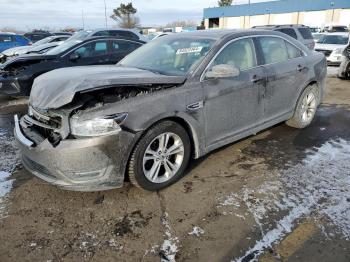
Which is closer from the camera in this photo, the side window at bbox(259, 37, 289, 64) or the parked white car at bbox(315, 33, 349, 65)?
the side window at bbox(259, 37, 289, 64)

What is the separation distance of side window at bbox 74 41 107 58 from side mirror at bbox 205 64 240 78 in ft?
18.2

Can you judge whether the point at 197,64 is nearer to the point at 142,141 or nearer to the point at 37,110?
the point at 142,141

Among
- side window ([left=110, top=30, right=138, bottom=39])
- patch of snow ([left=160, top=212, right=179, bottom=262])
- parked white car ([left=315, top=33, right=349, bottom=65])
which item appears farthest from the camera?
parked white car ([left=315, top=33, right=349, bottom=65])

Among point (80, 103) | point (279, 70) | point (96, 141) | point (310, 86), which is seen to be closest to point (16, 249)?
point (96, 141)

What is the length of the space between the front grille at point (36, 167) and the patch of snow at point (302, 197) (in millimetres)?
1914

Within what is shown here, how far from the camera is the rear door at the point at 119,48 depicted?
9156mm

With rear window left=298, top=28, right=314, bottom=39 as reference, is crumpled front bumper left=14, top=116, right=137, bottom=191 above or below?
below

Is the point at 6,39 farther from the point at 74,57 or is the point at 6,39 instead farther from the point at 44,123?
the point at 44,123

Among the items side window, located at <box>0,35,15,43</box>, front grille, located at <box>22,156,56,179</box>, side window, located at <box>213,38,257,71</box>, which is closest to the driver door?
side window, located at <box>213,38,257,71</box>

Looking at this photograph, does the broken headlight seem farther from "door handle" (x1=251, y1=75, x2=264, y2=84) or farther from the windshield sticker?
"door handle" (x1=251, y1=75, x2=264, y2=84)

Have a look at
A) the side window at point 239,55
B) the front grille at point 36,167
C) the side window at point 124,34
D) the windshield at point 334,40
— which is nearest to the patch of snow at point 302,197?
the side window at point 239,55

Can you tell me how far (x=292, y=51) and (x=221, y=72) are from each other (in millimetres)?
2069

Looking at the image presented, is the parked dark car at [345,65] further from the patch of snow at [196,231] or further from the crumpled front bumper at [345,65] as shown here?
the patch of snow at [196,231]

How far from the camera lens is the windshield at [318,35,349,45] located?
1582cm
